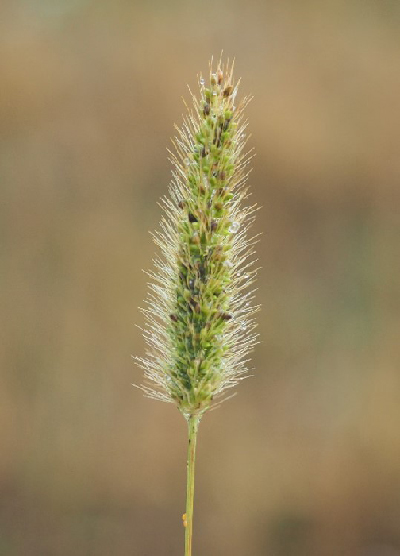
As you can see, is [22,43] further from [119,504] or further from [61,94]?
[119,504]

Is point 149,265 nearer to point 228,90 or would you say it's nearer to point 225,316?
point 225,316

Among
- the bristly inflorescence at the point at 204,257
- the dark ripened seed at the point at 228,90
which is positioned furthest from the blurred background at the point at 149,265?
the dark ripened seed at the point at 228,90

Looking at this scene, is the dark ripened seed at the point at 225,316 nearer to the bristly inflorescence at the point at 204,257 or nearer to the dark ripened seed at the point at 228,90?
the bristly inflorescence at the point at 204,257

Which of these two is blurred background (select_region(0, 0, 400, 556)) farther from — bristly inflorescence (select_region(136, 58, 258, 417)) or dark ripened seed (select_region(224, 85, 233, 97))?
dark ripened seed (select_region(224, 85, 233, 97))

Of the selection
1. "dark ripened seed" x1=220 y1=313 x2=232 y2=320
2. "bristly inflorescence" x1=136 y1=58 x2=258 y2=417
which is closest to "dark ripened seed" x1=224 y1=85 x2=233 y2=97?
"bristly inflorescence" x1=136 y1=58 x2=258 y2=417

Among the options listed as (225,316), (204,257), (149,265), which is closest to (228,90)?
(204,257)

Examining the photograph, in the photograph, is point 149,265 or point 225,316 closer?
point 225,316
